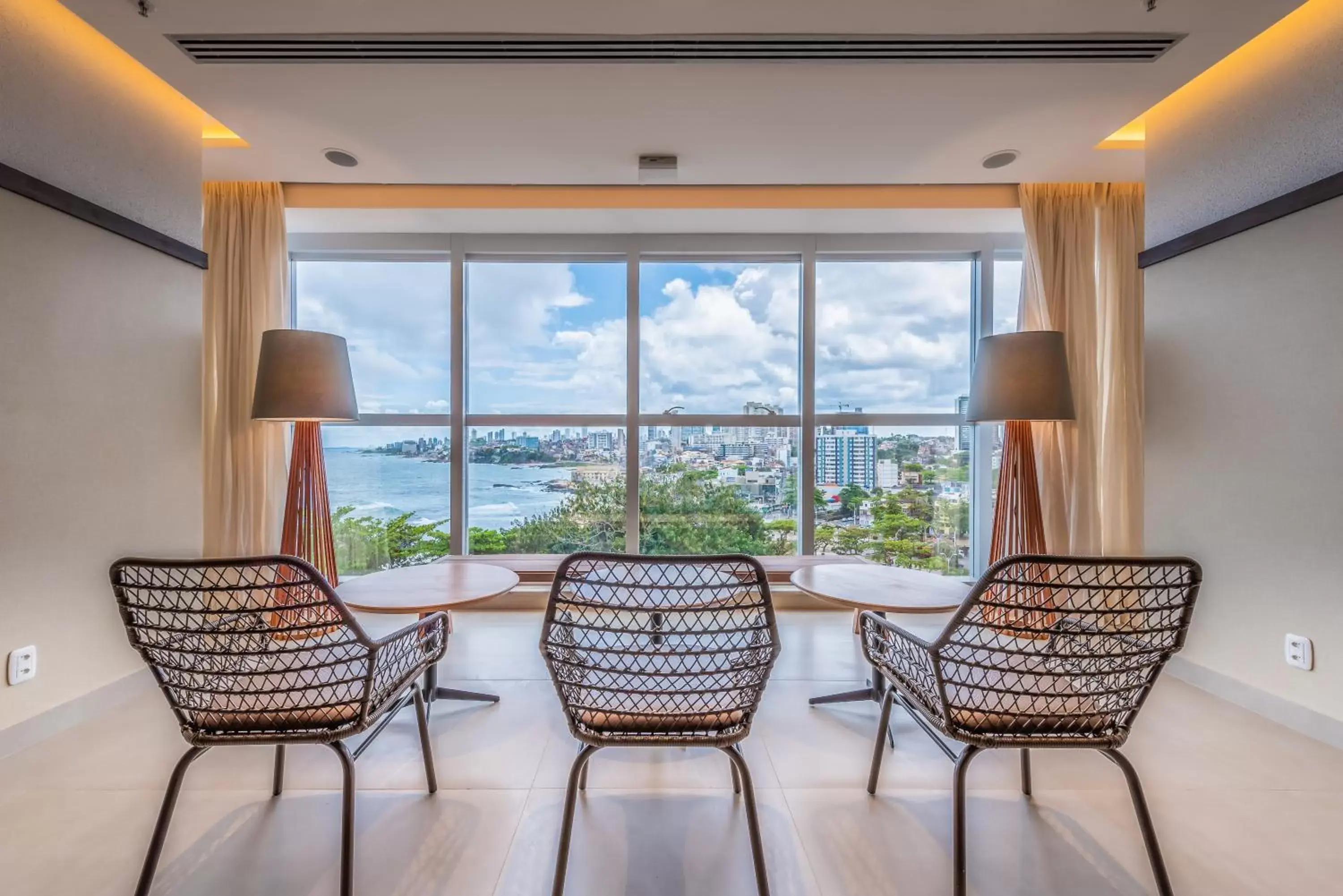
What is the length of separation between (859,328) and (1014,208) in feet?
3.68

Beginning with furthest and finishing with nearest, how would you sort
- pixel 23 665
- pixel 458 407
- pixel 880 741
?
pixel 458 407 < pixel 23 665 < pixel 880 741

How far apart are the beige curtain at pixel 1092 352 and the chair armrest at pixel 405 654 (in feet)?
10.8

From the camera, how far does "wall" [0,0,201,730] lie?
5.90 feet

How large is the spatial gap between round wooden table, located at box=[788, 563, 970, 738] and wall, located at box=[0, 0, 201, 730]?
294 cm

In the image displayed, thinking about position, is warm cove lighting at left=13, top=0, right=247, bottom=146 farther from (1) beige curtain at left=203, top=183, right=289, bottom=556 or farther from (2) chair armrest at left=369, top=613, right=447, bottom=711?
(2) chair armrest at left=369, top=613, right=447, bottom=711

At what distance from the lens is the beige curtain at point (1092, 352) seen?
2898 mm

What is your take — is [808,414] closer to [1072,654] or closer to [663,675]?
[1072,654]

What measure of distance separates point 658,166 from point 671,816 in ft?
9.45

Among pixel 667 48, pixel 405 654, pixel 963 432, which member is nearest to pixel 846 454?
pixel 963 432

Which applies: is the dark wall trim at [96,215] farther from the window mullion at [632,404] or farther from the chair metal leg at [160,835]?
the window mullion at [632,404]

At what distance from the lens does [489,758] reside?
1796 mm

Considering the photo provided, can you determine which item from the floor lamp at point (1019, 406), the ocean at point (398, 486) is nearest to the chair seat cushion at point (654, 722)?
the floor lamp at point (1019, 406)

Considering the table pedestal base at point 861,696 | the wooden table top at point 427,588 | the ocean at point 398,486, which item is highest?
the ocean at point 398,486

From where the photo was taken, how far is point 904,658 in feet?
4.65
